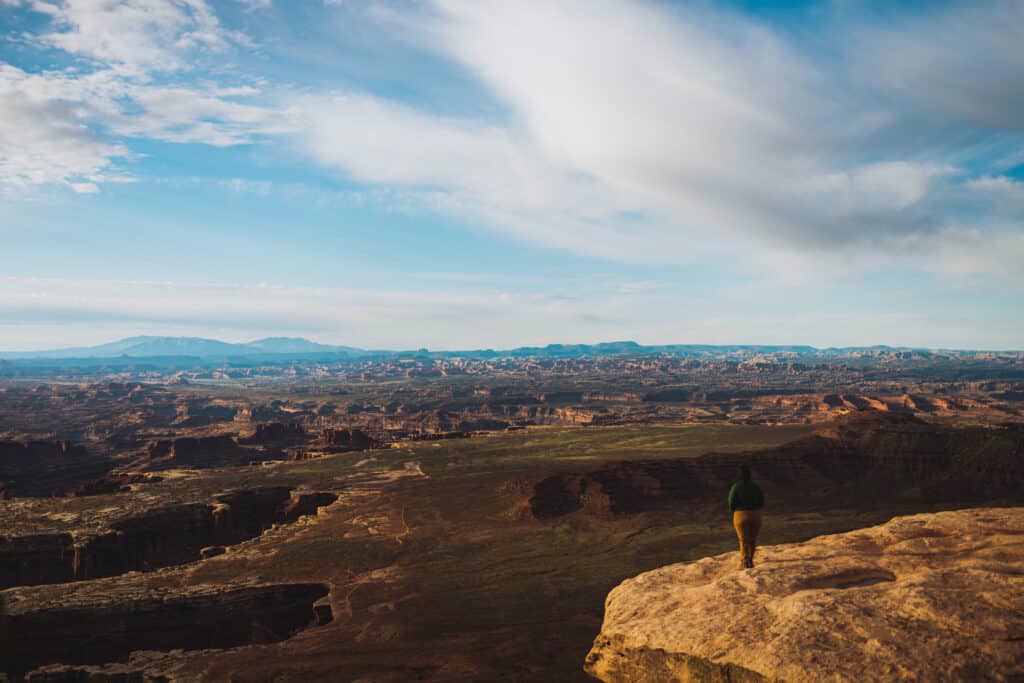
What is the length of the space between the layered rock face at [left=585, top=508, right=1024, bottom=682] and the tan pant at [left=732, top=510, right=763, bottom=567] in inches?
23.2

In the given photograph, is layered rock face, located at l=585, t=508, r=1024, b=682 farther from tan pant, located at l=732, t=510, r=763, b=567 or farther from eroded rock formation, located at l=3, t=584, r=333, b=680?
eroded rock formation, located at l=3, t=584, r=333, b=680

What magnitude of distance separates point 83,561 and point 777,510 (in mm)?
61605

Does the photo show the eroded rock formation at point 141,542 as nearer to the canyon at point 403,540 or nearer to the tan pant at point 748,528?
the canyon at point 403,540

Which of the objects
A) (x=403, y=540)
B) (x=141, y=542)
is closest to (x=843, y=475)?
(x=403, y=540)

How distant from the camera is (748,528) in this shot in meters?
18.5

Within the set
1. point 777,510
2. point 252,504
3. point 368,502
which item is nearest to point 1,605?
point 252,504

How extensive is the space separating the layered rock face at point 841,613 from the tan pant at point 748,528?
59 cm

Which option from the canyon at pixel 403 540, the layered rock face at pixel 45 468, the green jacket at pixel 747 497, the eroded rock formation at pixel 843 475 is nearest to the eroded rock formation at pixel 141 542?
the canyon at pixel 403 540

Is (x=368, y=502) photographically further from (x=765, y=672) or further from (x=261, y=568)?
(x=765, y=672)

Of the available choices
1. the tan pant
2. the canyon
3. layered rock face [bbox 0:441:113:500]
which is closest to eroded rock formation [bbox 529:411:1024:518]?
the canyon

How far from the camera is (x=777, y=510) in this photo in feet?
Result: 195

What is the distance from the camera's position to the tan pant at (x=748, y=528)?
18359 mm

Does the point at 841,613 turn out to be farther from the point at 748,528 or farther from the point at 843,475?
the point at 843,475

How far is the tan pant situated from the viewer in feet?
60.2
